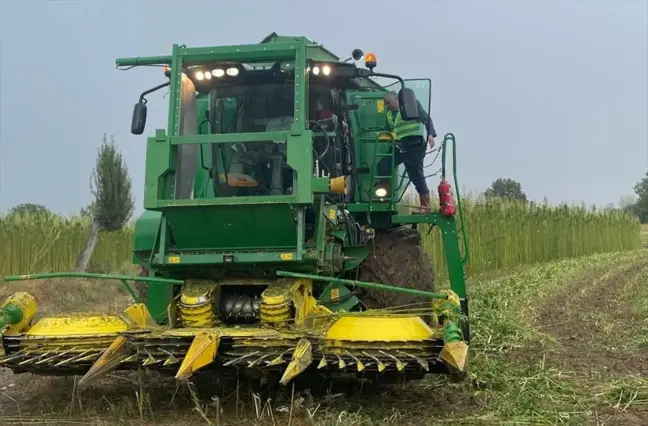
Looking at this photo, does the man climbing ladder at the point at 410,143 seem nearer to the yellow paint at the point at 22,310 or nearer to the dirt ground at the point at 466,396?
the dirt ground at the point at 466,396

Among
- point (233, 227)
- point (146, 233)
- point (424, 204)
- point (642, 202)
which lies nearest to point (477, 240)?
point (424, 204)

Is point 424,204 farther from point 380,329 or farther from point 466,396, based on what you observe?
point 380,329

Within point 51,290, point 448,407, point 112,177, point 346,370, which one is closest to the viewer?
point 346,370

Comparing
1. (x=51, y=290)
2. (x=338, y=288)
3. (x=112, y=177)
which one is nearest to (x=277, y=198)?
(x=338, y=288)

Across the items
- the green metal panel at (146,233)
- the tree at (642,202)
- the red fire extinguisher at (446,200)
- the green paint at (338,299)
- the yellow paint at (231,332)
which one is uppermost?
the tree at (642,202)

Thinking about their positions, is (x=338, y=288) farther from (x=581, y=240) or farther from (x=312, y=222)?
(x=581, y=240)

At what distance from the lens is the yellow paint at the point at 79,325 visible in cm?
511

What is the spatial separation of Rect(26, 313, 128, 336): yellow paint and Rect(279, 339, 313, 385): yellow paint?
1.32 metres

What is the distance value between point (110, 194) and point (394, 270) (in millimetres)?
12161

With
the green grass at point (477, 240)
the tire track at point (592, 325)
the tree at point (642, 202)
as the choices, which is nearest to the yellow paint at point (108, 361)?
the tire track at point (592, 325)

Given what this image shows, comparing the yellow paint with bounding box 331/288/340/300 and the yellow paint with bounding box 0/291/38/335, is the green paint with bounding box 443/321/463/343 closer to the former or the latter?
the yellow paint with bounding box 331/288/340/300

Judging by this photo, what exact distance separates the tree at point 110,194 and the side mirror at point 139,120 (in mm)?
10878

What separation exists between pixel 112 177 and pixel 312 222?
13.0 meters

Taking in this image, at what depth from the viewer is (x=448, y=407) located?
5055 mm
